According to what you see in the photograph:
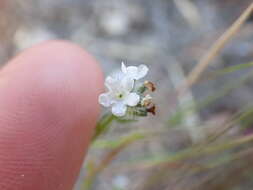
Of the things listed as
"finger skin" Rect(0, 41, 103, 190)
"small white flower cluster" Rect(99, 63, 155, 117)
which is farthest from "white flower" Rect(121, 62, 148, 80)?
"finger skin" Rect(0, 41, 103, 190)

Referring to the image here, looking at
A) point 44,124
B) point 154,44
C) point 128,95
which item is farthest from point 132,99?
point 154,44

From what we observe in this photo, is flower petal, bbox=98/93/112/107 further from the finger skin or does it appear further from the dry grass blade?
the dry grass blade

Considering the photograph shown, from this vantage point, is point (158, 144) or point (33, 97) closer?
point (33, 97)

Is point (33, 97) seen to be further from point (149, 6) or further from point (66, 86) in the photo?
point (149, 6)

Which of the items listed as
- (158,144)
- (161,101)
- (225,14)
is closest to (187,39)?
(225,14)

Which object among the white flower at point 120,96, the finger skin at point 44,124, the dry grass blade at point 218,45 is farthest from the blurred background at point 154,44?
the white flower at point 120,96

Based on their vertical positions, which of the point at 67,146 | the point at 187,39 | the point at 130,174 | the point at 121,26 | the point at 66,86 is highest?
the point at 121,26

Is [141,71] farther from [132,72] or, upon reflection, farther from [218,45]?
[218,45]
